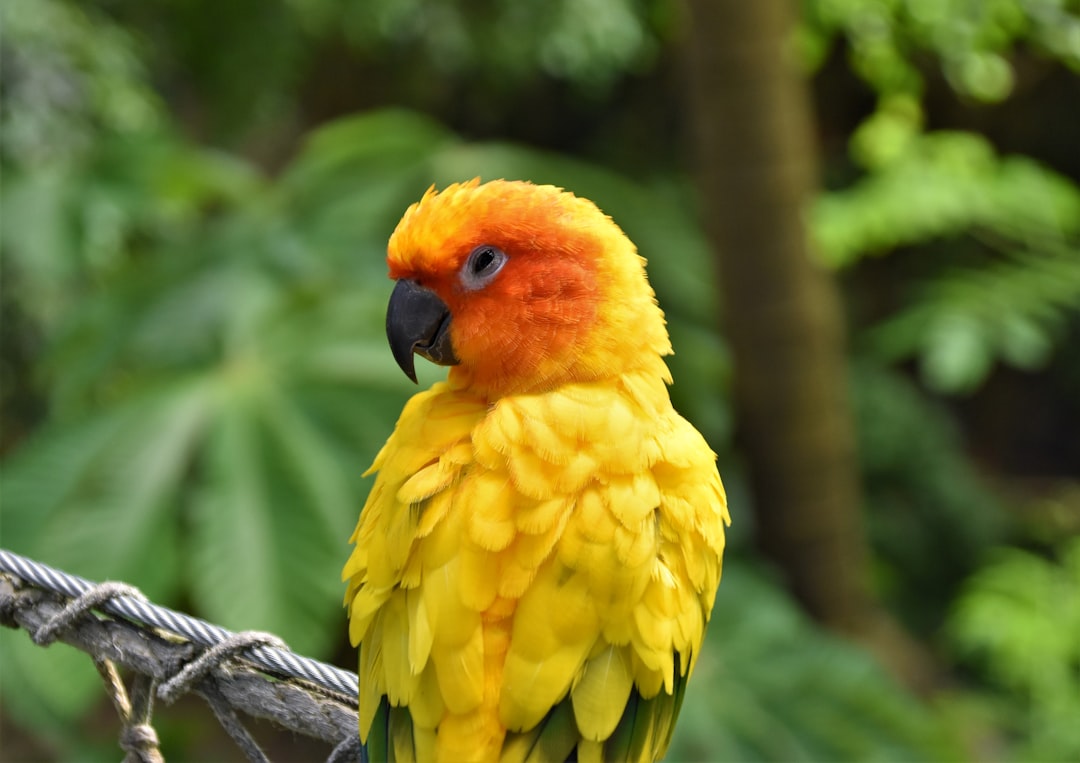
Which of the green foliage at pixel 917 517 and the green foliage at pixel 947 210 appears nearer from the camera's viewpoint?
the green foliage at pixel 947 210

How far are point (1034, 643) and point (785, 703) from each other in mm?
1102

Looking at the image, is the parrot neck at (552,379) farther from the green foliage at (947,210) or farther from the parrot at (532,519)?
the green foliage at (947,210)

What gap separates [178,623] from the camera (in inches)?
43.0

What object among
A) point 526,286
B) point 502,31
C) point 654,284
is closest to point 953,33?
point 526,286

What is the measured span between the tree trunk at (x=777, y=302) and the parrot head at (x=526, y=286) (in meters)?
1.75

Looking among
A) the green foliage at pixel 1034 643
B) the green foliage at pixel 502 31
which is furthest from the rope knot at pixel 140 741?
the green foliage at pixel 502 31

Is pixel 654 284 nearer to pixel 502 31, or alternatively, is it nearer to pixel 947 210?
pixel 947 210

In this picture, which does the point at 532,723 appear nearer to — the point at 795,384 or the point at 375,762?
the point at 375,762

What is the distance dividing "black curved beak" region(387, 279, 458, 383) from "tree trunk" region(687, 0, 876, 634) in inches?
71.9

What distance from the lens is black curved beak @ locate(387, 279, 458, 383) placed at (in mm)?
1302

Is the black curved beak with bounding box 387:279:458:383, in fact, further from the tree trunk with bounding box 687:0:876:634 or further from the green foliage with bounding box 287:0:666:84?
the green foliage with bounding box 287:0:666:84

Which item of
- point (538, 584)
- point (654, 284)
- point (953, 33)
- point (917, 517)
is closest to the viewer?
point (538, 584)

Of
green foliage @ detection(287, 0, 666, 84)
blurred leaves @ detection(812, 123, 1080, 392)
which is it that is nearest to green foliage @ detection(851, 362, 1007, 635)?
blurred leaves @ detection(812, 123, 1080, 392)

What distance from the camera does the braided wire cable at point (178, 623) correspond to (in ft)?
3.59
